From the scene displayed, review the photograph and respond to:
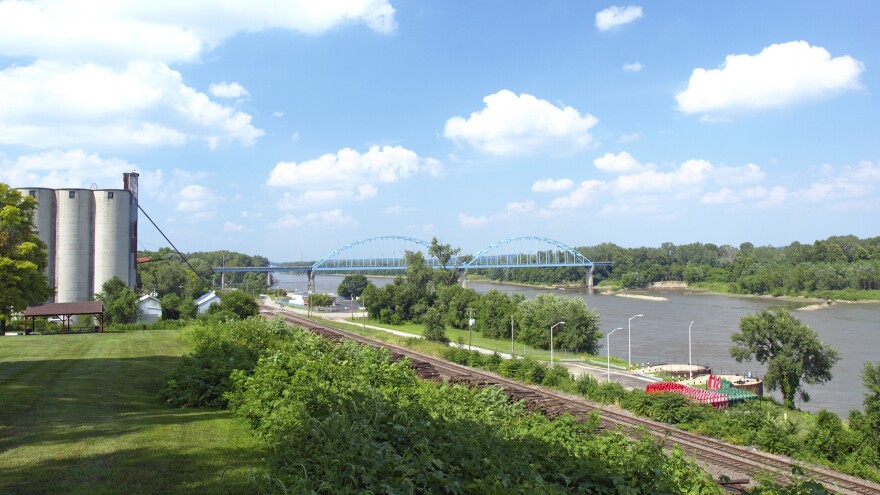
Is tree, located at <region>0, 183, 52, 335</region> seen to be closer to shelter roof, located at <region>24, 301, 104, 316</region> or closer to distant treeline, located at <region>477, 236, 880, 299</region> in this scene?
shelter roof, located at <region>24, 301, 104, 316</region>

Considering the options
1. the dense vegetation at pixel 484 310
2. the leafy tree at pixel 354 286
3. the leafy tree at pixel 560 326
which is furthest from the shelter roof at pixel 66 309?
the leafy tree at pixel 354 286

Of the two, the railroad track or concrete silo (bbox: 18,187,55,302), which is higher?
concrete silo (bbox: 18,187,55,302)

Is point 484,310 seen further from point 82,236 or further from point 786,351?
point 82,236

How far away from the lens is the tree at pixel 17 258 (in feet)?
57.1

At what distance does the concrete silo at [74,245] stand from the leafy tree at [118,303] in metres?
5.09

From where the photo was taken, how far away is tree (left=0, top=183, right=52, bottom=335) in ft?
57.1

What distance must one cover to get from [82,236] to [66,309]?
17.7 m

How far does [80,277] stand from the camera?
5441 centimetres

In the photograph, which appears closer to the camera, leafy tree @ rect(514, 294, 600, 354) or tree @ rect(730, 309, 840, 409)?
tree @ rect(730, 309, 840, 409)

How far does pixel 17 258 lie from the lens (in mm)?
18078

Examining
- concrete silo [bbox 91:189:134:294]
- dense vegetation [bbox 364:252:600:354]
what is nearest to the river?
dense vegetation [bbox 364:252:600:354]

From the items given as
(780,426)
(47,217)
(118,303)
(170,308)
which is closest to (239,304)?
(170,308)

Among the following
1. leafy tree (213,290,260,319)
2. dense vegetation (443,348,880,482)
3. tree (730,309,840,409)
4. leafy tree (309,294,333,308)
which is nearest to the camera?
dense vegetation (443,348,880,482)

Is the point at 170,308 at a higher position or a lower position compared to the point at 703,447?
higher
